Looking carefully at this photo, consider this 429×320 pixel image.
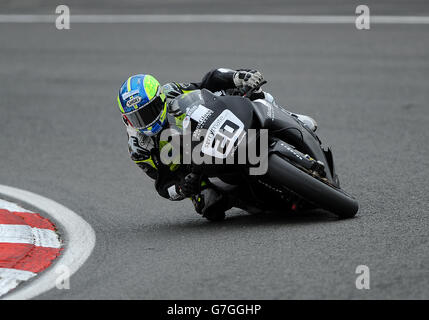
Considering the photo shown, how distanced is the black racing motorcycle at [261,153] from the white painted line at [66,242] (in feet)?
3.54

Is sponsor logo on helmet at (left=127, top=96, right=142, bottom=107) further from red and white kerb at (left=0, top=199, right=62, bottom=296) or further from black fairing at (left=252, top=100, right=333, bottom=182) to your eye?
red and white kerb at (left=0, top=199, right=62, bottom=296)

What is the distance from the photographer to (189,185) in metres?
6.01

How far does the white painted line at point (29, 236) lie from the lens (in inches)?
236

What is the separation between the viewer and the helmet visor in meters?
5.92

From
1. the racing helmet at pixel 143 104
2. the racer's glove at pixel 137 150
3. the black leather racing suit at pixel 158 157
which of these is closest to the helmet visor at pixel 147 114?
the racing helmet at pixel 143 104

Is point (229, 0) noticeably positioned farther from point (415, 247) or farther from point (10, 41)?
point (415, 247)

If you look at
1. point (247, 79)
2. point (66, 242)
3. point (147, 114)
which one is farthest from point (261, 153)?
point (66, 242)

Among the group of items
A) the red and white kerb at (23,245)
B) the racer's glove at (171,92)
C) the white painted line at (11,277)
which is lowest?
the white painted line at (11,277)

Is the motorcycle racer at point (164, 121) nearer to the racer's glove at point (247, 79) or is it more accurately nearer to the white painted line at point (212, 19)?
the racer's glove at point (247, 79)

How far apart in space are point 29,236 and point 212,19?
10.1 metres

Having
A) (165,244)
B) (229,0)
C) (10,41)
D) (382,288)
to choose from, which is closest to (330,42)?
(229,0)

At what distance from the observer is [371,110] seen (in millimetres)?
10328

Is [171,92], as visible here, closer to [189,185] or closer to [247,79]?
[247,79]

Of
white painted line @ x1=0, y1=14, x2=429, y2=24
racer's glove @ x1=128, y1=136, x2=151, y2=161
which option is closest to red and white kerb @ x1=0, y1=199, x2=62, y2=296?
racer's glove @ x1=128, y1=136, x2=151, y2=161
